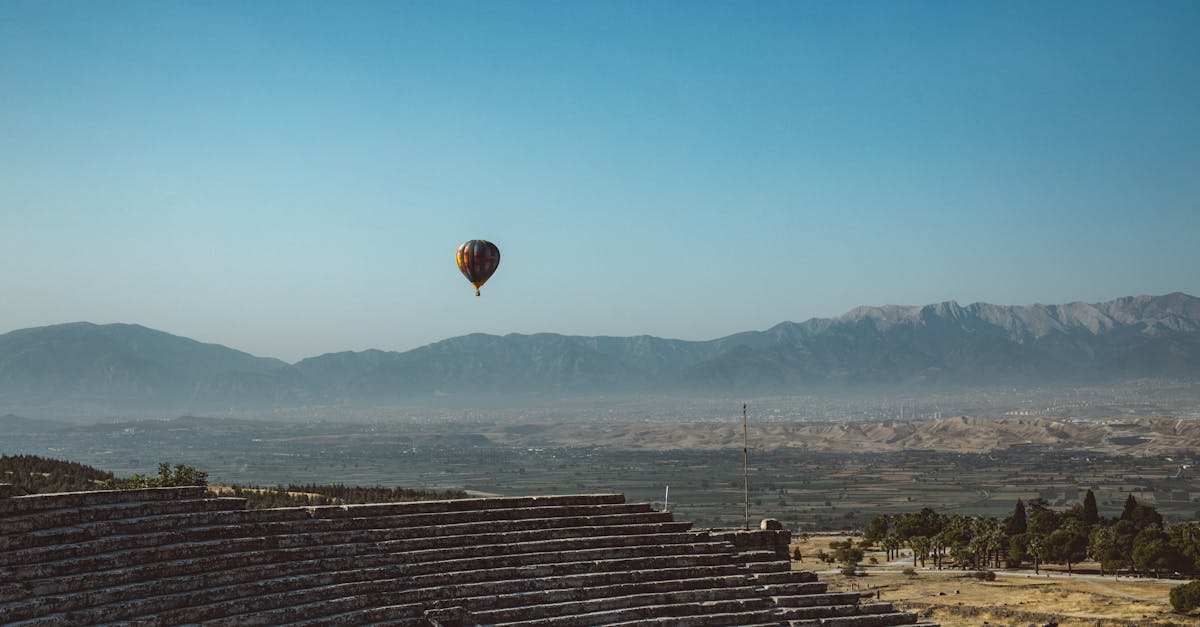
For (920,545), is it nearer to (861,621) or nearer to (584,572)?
(861,621)

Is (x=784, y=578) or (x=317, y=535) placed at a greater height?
(x=317, y=535)

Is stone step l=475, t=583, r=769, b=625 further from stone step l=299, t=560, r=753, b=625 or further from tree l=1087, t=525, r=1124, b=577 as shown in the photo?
tree l=1087, t=525, r=1124, b=577

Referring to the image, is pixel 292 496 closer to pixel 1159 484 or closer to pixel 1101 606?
pixel 1101 606

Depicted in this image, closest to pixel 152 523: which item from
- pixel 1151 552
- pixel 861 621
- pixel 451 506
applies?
pixel 451 506

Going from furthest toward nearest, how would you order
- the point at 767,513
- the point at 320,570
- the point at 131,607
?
the point at 767,513 → the point at 320,570 → the point at 131,607

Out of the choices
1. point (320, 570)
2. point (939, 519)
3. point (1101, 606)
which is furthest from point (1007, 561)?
point (320, 570)

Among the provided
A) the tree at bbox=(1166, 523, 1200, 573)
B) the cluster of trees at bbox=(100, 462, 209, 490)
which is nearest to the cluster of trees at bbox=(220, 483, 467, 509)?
the cluster of trees at bbox=(100, 462, 209, 490)

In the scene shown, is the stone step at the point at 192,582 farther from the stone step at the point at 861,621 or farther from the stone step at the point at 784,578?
the stone step at the point at 861,621
